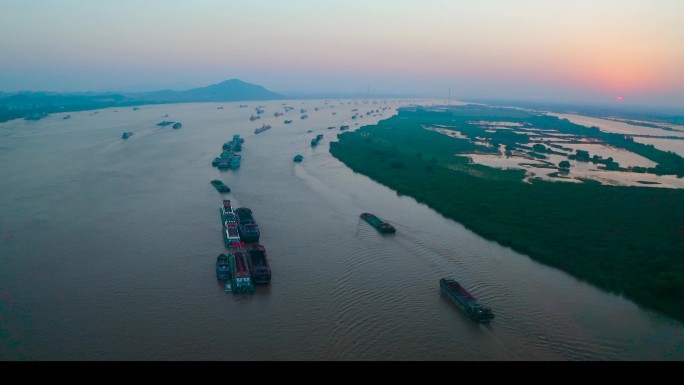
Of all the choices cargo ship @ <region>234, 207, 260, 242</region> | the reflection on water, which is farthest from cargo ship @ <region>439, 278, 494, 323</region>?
cargo ship @ <region>234, 207, 260, 242</region>

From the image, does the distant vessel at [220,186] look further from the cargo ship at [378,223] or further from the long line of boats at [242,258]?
the cargo ship at [378,223]

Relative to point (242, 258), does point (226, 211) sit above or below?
above

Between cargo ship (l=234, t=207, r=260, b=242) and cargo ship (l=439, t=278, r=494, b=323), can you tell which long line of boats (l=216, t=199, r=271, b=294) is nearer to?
cargo ship (l=234, t=207, r=260, b=242)

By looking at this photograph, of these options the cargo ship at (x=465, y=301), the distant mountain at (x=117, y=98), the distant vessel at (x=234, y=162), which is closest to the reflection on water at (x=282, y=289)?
the cargo ship at (x=465, y=301)

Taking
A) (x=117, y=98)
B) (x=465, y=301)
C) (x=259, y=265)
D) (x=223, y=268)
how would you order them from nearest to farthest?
(x=465, y=301), (x=223, y=268), (x=259, y=265), (x=117, y=98)

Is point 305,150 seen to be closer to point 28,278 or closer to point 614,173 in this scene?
point 614,173

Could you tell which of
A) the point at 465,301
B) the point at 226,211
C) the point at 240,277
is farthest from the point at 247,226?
the point at 465,301

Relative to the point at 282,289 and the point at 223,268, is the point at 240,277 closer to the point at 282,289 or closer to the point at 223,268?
the point at 223,268
